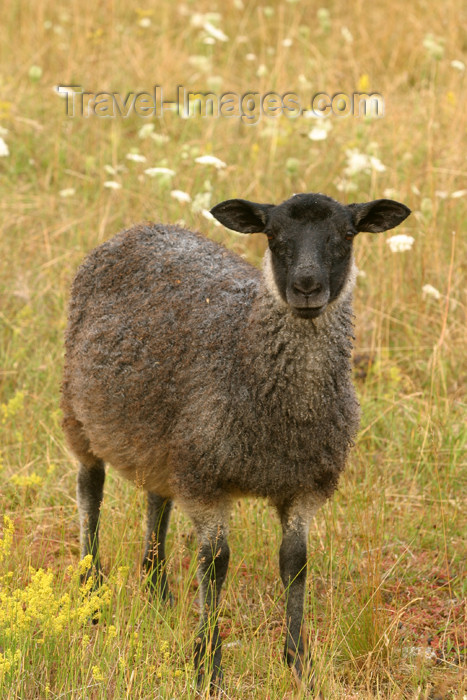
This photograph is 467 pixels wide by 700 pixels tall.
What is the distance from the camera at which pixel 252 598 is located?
4949mm

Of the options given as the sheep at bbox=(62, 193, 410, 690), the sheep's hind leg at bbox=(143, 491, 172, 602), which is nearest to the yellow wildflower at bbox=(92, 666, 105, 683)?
the sheep at bbox=(62, 193, 410, 690)

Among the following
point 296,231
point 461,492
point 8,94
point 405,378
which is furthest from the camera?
point 8,94

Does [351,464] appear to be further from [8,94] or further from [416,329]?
[8,94]

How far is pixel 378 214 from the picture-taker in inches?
167

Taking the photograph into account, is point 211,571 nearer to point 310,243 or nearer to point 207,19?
point 310,243

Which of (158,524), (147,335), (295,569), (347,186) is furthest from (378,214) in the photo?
(347,186)

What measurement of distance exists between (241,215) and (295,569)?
161 cm

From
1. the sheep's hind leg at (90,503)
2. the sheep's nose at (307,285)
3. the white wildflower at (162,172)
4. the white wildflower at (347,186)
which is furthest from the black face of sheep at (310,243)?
the white wildflower at (347,186)

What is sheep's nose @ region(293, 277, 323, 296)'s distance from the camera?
12.4 ft

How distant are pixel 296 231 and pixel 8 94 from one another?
6551 millimetres

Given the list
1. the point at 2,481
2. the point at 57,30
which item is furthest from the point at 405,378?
the point at 57,30

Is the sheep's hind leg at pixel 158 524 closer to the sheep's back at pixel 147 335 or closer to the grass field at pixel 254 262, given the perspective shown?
the grass field at pixel 254 262

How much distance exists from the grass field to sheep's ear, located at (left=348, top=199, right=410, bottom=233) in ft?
4.47

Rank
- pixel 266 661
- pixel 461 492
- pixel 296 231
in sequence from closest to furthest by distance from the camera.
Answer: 1. pixel 296 231
2. pixel 266 661
3. pixel 461 492
